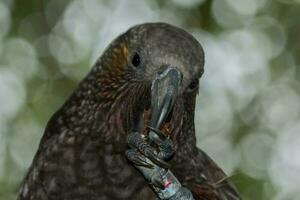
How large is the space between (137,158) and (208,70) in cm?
937

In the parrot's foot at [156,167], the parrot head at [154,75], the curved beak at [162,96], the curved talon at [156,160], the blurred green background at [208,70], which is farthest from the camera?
the blurred green background at [208,70]

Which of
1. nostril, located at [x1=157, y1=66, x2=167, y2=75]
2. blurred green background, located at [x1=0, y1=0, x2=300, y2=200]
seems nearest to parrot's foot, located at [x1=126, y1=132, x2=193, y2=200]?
nostril, located at [x1=157, y1=66, x2=167, y2=75]

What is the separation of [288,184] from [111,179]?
6.70 meters

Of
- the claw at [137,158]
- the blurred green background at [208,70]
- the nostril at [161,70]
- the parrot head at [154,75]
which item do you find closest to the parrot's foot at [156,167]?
the claw at [137,158]

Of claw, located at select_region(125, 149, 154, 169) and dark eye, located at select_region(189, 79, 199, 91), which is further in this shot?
dark eye, located at select_region(189, 79, 199, 91)

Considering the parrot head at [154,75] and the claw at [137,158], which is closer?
the claw at [137,158]

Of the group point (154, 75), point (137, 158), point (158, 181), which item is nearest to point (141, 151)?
point (137, 158)

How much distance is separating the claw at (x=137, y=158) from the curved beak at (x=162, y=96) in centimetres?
13

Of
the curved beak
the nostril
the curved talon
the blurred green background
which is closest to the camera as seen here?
the curved talon

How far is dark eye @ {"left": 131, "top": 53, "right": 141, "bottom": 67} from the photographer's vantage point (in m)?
4.10

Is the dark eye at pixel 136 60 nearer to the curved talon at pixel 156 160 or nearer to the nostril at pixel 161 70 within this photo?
the nostril at pixel 161 70

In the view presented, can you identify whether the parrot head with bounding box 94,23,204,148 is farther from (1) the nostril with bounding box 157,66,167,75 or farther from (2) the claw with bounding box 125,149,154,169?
(2) the claw with bounding box 125,149,154,169

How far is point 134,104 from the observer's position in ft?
13.3

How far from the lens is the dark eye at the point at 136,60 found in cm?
410
